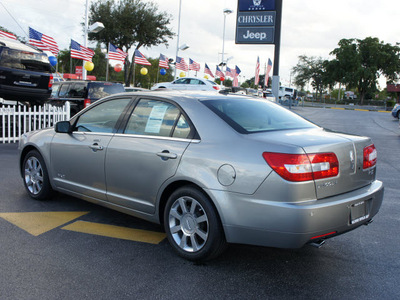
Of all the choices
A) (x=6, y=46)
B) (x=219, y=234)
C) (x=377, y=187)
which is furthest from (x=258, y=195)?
(x=6, y=46)

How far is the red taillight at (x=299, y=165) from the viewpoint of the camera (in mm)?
2934

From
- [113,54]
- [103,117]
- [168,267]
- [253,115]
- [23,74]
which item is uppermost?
[113,54]

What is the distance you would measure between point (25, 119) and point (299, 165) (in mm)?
9738

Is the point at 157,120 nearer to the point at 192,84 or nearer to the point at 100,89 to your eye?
the point at 100,89

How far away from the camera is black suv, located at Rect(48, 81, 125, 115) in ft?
44.2

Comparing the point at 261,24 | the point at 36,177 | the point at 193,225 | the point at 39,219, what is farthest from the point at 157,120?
the point at 261,24

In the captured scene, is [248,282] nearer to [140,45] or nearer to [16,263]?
[16,263]

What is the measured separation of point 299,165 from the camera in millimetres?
2943

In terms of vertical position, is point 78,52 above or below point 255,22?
below

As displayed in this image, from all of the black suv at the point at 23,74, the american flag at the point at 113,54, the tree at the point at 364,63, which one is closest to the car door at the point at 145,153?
the black suv at the point at 23,74

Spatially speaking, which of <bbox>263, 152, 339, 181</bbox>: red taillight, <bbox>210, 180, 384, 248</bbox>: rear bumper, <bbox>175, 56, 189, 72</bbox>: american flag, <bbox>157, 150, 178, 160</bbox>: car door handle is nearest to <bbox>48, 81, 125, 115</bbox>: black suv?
<bbox>157, 150, 178, 160</bbox>: car door handle

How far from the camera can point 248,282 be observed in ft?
10.3

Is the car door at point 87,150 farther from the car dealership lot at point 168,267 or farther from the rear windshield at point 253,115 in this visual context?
the rear windshield at point 253,115

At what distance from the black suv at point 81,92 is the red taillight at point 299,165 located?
37.5 feet
